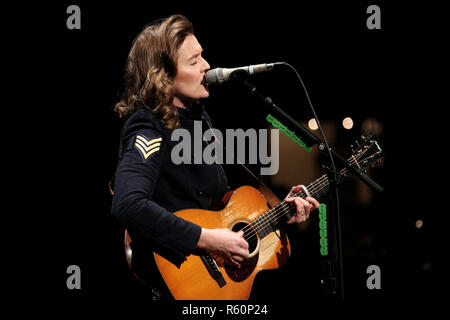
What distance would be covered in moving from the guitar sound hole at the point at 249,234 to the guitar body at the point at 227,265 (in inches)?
0.4

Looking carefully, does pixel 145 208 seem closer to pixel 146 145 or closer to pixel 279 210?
pixel 146 145

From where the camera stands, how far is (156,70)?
181 cm

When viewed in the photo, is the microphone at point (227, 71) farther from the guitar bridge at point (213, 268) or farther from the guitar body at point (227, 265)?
the guitar bridge at point (213, 268)

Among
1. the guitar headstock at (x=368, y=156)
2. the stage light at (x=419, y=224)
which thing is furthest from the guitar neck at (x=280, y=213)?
the stage light at (x=419, y=224)

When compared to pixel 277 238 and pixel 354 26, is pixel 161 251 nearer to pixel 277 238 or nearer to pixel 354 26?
pixel 277 238

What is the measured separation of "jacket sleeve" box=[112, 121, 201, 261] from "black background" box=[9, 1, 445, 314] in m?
0.63

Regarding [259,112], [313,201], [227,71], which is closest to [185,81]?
[227,71]

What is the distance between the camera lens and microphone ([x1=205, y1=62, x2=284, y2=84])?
164cm

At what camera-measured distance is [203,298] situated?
170 centimetres

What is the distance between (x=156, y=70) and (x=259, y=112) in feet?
5.25

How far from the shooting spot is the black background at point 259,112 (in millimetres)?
2480

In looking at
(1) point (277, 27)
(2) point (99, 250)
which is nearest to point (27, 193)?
(2) point (99, 250)
